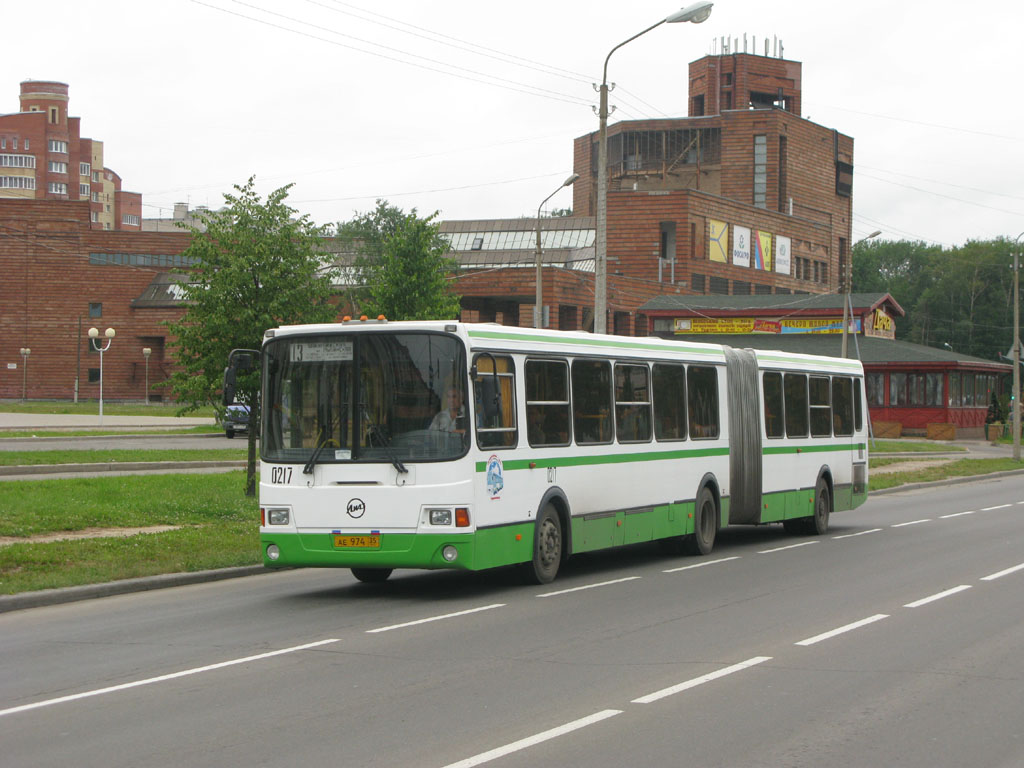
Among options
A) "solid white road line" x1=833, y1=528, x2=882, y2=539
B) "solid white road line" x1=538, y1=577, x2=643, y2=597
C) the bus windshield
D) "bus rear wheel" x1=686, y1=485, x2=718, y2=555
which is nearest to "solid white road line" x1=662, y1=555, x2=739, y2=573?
"bus rear wheel" x1=686, y1=485, x2=718, y2=555

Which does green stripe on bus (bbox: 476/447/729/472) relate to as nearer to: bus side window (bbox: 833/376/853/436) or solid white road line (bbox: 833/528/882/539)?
solid white road line (bbox: 833/528/882/539)

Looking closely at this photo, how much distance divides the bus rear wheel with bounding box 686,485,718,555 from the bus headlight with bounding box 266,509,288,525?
6.45 meters

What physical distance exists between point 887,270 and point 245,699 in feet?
520

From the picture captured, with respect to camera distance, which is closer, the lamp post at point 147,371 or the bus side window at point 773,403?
the bus side window at point 773,403

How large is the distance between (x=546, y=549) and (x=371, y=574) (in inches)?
81.0

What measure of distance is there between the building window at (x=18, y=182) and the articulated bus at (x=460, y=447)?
137 m

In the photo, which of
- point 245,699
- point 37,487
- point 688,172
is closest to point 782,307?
point 688,172

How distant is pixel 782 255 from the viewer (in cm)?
9775

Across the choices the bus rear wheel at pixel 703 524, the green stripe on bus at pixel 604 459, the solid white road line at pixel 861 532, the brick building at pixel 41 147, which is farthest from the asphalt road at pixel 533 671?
the brick building at pixel 41 147

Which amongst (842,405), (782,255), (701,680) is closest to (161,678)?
(701,680)

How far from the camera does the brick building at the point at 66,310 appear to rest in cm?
9050

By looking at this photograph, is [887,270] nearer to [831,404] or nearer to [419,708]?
[831,404]

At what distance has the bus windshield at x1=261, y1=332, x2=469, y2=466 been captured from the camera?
1277 centimetres

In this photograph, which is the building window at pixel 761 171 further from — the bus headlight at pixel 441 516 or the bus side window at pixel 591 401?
the bus headlight at pixel 441 516
